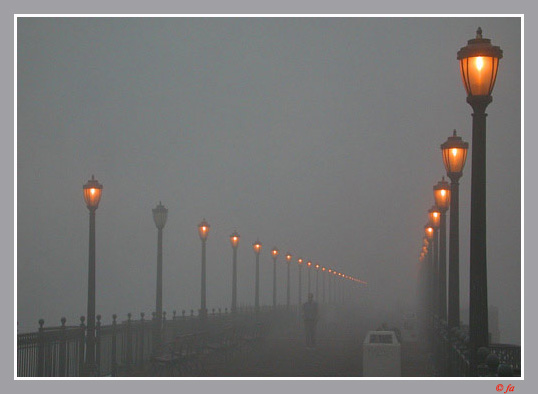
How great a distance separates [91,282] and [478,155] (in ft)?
37.0

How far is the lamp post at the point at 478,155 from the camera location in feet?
43.1

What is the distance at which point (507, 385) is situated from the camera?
1241 centimetres

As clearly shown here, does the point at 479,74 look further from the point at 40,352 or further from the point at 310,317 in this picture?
the point at 310,317

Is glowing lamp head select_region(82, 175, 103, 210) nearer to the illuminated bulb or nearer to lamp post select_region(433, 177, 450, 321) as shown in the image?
lamp post select_region(433, 177, 450, 321)

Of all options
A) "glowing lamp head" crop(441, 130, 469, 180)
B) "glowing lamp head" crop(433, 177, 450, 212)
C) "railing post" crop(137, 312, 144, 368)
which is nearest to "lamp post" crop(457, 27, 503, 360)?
"glowing lamp head" crop(441, 130, 469, 180)

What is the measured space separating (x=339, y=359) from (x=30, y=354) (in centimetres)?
1136

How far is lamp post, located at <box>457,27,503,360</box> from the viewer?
13.1 metres

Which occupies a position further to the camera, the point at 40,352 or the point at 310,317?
the point at 310,317

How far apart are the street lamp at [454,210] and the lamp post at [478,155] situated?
4762 mm

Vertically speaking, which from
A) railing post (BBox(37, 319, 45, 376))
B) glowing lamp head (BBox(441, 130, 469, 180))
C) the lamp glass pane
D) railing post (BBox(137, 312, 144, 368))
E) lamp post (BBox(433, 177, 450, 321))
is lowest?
railing post (BBox(137, 312, 144, 368))

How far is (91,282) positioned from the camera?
72.6 feet

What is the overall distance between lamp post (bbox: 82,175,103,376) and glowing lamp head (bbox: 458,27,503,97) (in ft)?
35.8

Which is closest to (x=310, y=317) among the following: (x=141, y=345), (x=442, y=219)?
(x=442, y=219)

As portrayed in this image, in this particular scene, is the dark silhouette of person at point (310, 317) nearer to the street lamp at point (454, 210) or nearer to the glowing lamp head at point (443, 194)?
the glowing lamp head at point (443, 194)
